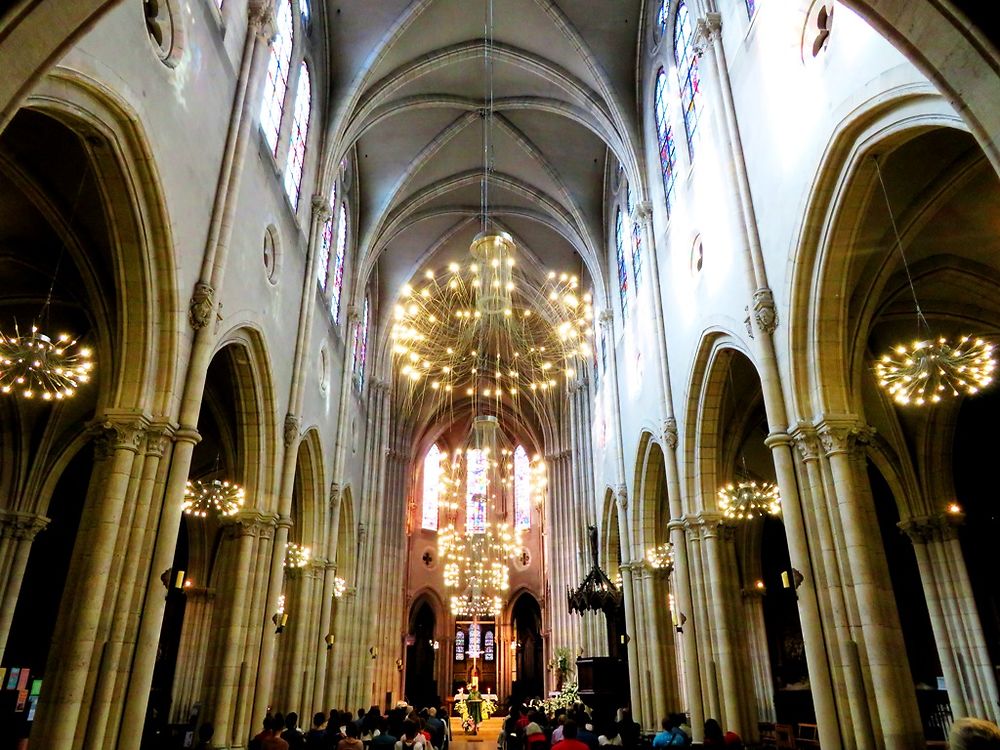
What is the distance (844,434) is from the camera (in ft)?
31.7

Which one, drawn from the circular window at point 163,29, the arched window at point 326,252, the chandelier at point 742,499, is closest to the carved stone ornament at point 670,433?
the chandelier at point 742,499

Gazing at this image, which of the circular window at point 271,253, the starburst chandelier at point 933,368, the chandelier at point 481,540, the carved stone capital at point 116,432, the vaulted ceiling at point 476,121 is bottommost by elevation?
the carved stone capital at point 116,432

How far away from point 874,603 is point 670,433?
744 cm

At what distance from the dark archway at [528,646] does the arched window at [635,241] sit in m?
23.9

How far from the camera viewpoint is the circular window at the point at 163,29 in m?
9.40

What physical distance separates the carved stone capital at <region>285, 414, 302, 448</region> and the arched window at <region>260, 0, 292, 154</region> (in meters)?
5.66

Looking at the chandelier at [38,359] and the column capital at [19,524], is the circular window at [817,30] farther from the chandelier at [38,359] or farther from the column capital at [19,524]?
the column capital at [19,524]

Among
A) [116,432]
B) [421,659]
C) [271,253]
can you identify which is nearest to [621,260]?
[271,253]

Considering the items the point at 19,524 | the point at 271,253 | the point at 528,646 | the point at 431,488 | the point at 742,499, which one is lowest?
the point at 528,646

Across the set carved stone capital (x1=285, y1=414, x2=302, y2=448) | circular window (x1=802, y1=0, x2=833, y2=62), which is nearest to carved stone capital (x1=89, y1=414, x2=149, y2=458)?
carved stone capital (x1=285, y1=414, x2=302, y2=448)

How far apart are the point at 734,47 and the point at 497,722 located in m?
30.4

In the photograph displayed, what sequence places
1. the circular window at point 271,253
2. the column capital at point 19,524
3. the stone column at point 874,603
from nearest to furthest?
the stone column at point 874,603, the circular window at point 271,253, the column capital at point 19,524

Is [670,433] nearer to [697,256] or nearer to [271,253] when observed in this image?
[697,256]

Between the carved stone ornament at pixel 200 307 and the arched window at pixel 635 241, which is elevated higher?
the arched window at pixel 635 241
